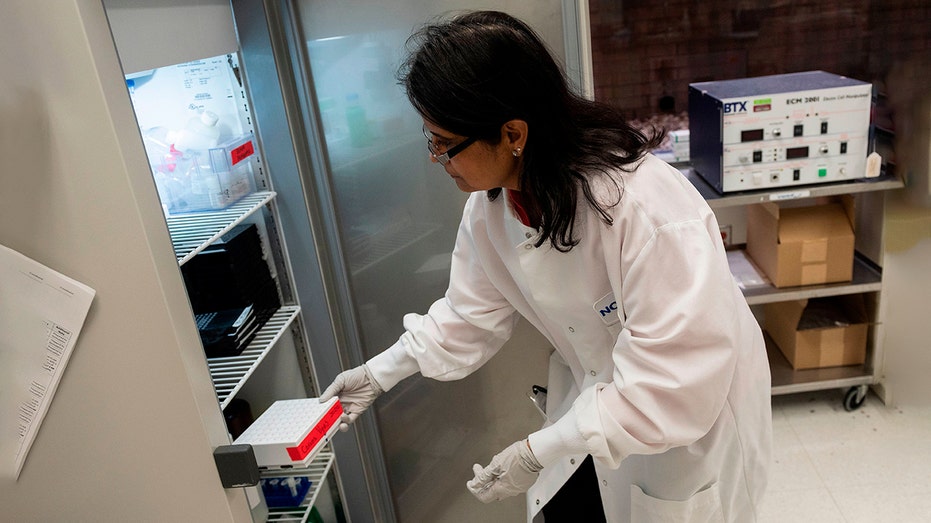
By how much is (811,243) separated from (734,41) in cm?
89

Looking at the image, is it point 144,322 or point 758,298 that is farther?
point 758,298

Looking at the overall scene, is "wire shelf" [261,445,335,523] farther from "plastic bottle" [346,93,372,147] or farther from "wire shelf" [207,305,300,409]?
"plastic bottle" [346,93,372,147]

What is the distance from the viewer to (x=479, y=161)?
1.22 meters

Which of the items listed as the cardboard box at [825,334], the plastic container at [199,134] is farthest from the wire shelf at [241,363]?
the cardboard box at [825,334]

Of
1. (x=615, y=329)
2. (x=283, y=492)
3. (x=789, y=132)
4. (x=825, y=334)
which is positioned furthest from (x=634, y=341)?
(x=825, y=334)

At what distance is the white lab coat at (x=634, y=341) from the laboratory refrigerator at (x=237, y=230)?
0.35 metres

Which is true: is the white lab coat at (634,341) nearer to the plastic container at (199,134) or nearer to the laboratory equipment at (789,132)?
the plastic container at (199,134)

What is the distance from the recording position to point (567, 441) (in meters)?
1.30

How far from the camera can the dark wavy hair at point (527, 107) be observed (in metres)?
1.12

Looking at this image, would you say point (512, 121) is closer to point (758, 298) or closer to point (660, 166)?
point (660, 166)

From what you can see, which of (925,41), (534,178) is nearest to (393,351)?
(534,178)

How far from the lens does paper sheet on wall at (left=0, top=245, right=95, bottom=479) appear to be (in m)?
1.14

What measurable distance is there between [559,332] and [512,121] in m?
0.51

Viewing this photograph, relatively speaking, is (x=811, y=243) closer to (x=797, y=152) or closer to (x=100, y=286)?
(x=797, y=152)
